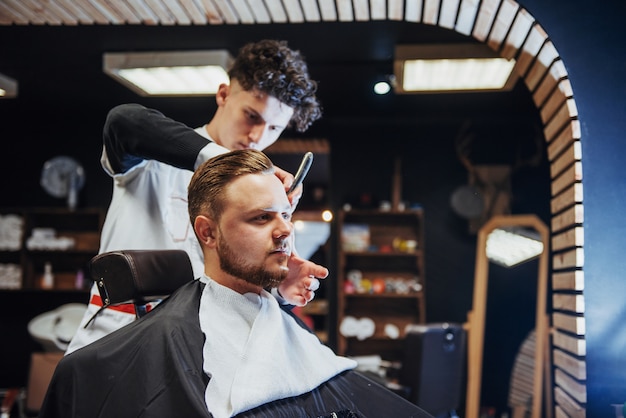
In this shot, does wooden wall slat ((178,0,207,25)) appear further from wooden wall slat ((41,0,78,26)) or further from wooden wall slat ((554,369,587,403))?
wooden wall slat ((554,369,587,403))

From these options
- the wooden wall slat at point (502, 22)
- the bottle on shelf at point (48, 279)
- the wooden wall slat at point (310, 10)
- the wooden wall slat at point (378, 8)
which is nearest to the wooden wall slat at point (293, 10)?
the wooden wall slat at point (310, 10)

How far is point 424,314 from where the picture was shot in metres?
6.11

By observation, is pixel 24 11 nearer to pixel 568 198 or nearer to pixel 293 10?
pixel 293 10

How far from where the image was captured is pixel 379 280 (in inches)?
242

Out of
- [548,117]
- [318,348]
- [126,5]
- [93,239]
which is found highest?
[126,5]

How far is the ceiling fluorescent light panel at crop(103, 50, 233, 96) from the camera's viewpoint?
4.18 meters

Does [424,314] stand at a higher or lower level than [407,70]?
lower

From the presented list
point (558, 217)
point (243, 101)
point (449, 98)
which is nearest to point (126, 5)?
point (243, 101)

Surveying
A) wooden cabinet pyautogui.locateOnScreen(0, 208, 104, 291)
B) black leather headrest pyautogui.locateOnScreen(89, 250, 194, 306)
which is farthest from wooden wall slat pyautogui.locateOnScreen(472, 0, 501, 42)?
wooden cabinet pyautogui.locateOnScreen(0, 208, 104, 291)

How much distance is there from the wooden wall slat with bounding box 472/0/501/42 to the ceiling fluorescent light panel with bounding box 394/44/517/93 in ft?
4.77

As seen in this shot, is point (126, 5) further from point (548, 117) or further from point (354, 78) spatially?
point (354, 78)

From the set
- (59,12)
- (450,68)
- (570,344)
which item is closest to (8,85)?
(59,12)

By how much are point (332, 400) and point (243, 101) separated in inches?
33.4

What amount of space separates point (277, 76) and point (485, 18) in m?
1.13
